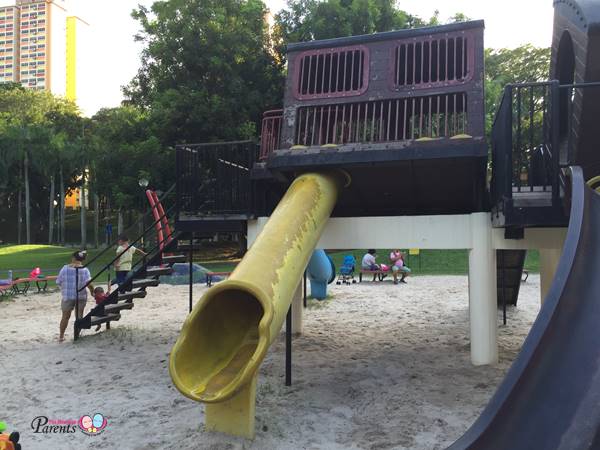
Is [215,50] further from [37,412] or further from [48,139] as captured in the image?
[48,139]

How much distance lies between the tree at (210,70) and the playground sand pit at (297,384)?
46.9 ft

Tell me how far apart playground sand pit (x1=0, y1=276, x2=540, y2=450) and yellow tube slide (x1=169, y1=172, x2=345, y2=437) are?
554 mm

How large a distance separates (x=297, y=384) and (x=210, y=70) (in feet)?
70.6

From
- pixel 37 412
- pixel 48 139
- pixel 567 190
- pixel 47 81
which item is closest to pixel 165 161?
pixel 37 412

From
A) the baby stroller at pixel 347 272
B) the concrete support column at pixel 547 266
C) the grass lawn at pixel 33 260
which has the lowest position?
the grass lawn at pixel 33 260

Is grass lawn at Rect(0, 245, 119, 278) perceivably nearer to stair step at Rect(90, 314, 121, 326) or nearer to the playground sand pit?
the playground sand pit

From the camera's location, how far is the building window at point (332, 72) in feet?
22.1

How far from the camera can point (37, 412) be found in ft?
18.0

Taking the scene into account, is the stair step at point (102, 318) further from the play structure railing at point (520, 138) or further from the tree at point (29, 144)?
the tree at point (29, 144)

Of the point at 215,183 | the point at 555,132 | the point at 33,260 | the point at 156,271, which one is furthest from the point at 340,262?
the point at 555,132

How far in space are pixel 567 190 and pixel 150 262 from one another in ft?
23.5

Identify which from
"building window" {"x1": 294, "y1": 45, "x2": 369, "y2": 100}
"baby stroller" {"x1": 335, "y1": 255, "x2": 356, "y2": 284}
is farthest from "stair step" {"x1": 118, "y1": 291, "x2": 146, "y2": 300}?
"baby stroller" {"x1": 335, "y1": 255, "x2": 356, "y2": 284}

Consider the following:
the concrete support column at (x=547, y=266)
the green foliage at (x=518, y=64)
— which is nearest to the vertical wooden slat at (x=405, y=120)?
the concrete support column at (x=547, y=266)

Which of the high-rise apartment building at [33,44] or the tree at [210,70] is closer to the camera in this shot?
the tree at [210,70]
